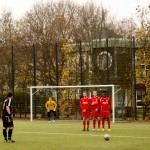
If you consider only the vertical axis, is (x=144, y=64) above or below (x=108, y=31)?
below

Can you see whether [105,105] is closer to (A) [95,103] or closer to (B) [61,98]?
(A) [95,103]

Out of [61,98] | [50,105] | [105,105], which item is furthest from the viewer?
[61,98]

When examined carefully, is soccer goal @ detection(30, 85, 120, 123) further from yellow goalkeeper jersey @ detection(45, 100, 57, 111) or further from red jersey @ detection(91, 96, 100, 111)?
red jersey @ detection(91, 96, 100, 111)

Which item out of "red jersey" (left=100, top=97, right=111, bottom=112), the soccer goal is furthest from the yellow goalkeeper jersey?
"red jersey" (left=100, top=97, right=111, bottom=112)

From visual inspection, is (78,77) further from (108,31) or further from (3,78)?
(108,31)

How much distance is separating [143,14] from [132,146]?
2266cm

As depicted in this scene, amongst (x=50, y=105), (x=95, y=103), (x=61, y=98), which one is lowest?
(x=50, y=105)

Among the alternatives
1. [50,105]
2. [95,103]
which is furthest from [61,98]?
[95,103]

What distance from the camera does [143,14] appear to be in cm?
4009

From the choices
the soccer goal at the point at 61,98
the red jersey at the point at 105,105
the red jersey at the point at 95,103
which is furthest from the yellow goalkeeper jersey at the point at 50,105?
the red jersey at the point at 105,105

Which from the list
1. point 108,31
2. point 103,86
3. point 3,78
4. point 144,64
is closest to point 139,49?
point 144,64

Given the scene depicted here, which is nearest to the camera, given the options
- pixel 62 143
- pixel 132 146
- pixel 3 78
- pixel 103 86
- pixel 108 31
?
pixel 132 146

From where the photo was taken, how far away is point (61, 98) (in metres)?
42.8

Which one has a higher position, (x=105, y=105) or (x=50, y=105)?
(x=105, y=105)
